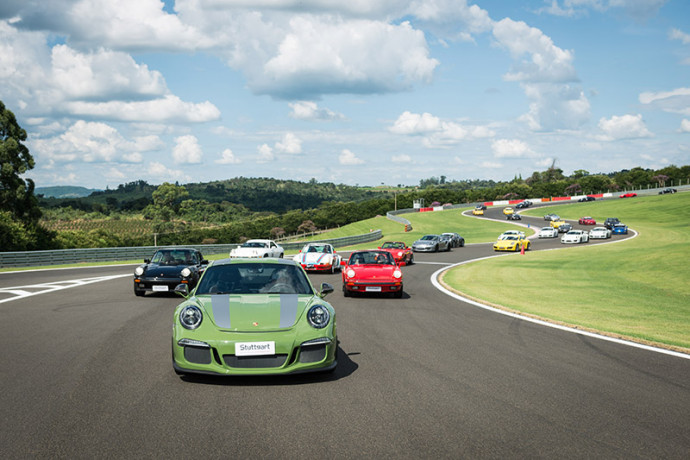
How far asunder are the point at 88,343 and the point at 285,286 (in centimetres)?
362

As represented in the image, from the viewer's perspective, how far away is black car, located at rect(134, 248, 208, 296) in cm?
1570

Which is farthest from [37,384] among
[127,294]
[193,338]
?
[127,294]

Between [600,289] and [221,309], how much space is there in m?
15.6

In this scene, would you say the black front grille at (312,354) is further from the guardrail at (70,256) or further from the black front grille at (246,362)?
the guardrail at (70,256)

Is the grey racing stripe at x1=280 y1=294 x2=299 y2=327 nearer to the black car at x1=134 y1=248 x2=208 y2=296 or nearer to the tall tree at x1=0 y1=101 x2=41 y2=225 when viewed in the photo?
Result: the black car at x1=134 y1=248 x2=208 y2=296

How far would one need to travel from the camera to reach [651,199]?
3789 inches

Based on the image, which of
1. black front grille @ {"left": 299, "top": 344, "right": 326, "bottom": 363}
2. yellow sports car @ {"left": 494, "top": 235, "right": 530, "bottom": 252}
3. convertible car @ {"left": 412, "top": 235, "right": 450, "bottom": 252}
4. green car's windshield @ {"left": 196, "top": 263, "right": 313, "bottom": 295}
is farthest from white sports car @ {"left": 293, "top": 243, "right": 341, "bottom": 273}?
yellow sports car @ {"left": 494, "top": 235, "right": 530, "bottom": 252}

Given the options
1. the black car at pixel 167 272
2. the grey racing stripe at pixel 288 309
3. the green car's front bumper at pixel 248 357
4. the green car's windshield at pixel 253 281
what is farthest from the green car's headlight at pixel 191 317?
the black car at pixel 167 272

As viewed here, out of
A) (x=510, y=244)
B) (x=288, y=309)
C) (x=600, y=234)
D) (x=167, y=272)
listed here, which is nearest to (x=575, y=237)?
(x=600, y=234)

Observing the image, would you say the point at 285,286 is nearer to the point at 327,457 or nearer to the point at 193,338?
the point at 193,338

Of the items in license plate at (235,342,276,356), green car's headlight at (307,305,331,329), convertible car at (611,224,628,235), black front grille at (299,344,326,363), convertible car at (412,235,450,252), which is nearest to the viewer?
license plate at (235,342,276,356)

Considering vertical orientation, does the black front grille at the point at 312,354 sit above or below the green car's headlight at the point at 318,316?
below

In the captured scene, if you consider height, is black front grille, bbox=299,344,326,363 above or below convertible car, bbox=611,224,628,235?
above

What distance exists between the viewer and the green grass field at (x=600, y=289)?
11422 mm
